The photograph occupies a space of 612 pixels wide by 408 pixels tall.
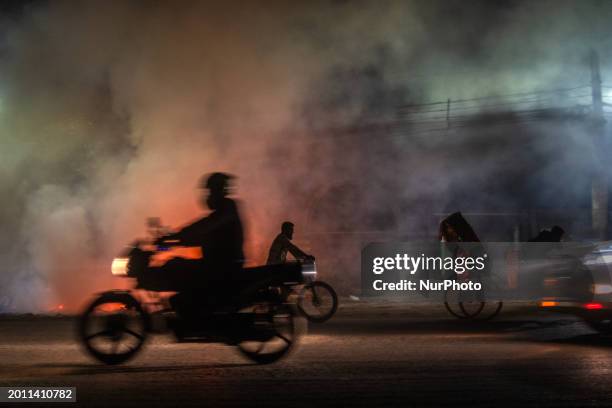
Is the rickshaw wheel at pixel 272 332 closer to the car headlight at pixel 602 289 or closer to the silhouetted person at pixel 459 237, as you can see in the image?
the car headlight at pixel 602 289

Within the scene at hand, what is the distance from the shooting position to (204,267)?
7.42 meters

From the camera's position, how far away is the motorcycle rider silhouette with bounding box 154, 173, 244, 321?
7391 millimetres

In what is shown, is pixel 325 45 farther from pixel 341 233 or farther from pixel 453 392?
pixel 453 392

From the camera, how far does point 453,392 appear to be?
20.6 ft

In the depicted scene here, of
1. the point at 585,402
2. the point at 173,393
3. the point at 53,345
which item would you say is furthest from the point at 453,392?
the point at 53,345

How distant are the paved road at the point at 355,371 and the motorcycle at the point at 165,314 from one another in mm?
245

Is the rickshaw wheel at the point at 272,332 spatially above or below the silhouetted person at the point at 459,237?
below

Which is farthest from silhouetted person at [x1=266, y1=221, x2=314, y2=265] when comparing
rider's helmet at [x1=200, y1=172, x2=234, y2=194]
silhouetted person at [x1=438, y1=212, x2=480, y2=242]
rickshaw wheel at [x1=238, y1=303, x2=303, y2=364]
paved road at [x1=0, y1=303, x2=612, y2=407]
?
rider's helmet at [x1=200, y1=172, x2=234, y2=194]

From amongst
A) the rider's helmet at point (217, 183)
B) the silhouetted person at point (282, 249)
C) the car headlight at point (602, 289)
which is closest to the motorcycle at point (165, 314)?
the rider's helmet at point (217, 183)

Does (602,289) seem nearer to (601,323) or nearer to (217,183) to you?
(601,323)

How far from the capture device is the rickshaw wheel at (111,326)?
748cm

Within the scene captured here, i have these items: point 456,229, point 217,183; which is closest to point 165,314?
point 217,183

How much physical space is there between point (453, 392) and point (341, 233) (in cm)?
1550

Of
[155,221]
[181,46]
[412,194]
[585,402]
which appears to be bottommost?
[585,402]
